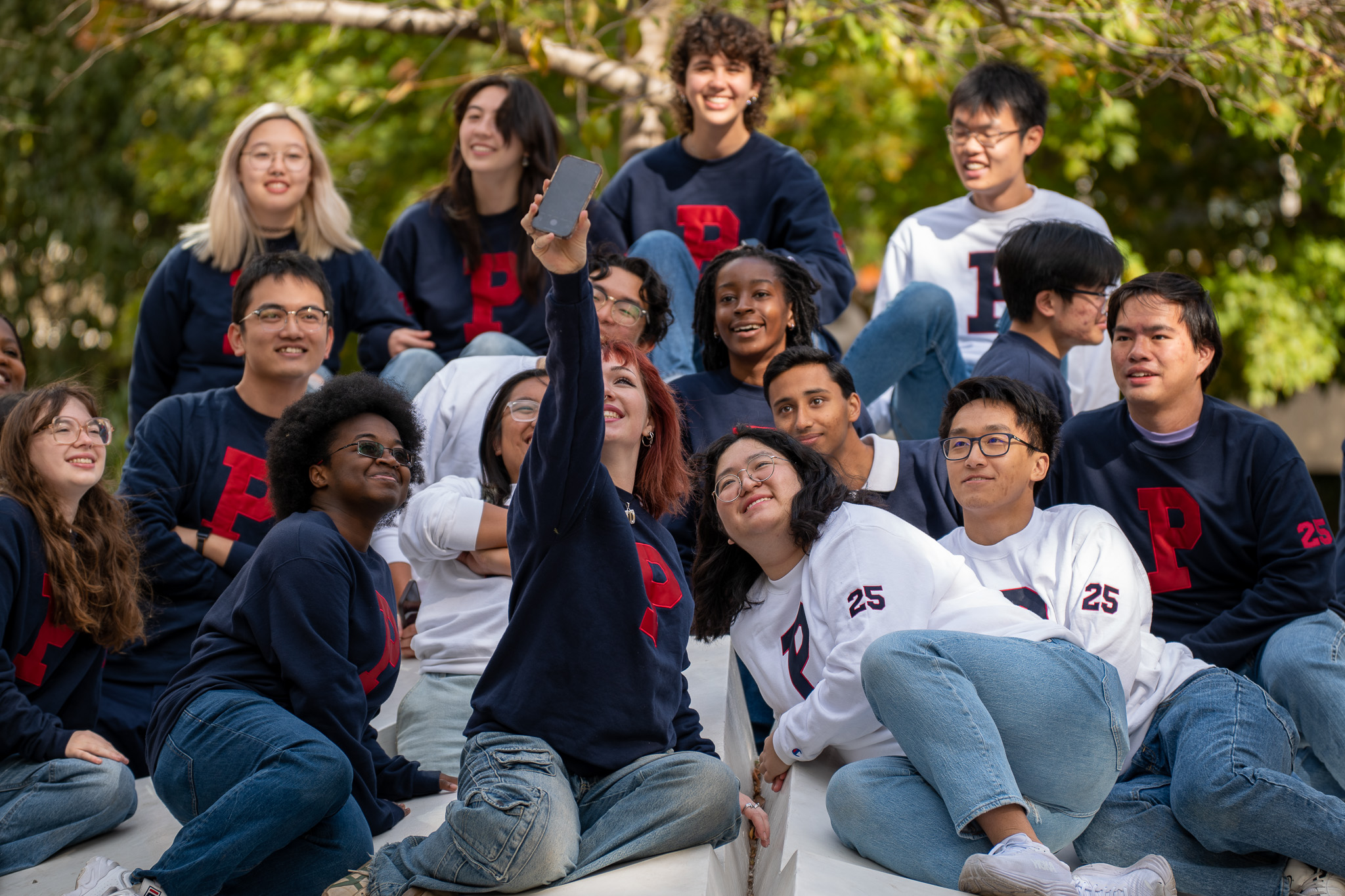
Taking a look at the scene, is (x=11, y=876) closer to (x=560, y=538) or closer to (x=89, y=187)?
(x=560, y=538)

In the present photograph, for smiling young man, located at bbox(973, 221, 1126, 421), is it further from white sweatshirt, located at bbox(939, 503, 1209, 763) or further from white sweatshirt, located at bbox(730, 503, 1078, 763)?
white sweatshirt, located at bbox(730, 503, 1078, 763)

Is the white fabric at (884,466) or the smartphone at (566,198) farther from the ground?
the smartphone at (566,198)

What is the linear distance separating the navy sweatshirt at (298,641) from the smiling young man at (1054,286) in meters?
2.52

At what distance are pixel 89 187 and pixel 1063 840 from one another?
11.8m

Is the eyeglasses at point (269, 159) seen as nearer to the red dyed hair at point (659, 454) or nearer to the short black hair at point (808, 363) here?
the short black hair at point (808, 363)

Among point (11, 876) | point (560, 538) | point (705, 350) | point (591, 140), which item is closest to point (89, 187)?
point (591, 140)

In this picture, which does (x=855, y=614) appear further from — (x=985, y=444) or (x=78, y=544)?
(x=78, y=544)

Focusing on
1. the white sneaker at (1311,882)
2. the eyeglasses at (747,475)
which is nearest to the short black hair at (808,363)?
the eyeglasses at (747,475)

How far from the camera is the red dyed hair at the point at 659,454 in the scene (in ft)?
10.5

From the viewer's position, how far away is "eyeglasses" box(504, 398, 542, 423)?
3518 mm

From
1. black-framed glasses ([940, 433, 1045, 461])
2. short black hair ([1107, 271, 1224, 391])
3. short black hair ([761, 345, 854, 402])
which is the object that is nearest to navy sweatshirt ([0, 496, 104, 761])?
short black hair ([761, 345, 854, 402])

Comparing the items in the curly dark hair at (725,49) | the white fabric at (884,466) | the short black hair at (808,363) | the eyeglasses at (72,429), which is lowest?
the white fabric at (884,466)

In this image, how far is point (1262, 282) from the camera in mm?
→ 10141

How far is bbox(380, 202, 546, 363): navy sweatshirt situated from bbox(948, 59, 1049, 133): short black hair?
6.99 ft
